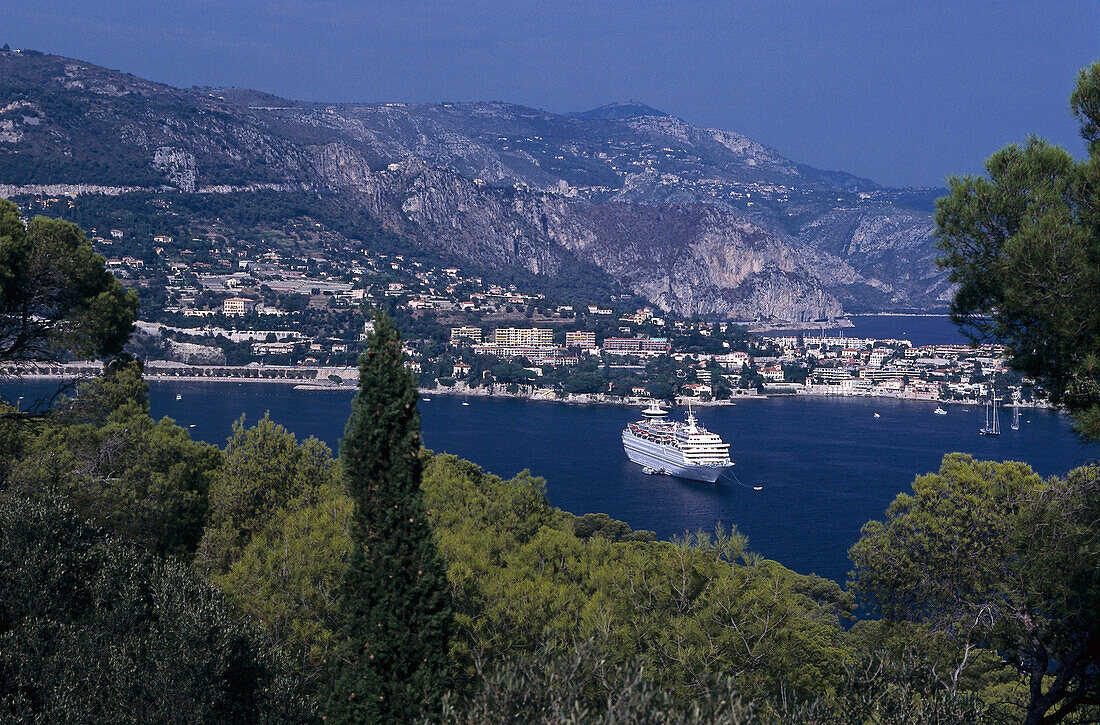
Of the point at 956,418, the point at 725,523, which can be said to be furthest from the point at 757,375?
the point at 725,523

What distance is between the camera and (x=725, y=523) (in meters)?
22.6

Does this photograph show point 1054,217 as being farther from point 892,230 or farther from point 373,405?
point 892,230

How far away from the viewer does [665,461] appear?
29188mm

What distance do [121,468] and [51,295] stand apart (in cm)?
123

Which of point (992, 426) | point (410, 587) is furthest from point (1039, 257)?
point (992, 426)

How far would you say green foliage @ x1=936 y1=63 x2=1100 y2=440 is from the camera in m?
3.74

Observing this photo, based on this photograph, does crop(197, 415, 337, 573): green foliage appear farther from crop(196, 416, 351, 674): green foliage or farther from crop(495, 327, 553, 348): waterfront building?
crop(495, 327, 553, 348): waterfront building

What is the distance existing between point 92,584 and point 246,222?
8040 centimetres

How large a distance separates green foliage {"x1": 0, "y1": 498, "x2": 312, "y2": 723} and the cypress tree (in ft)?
1.34

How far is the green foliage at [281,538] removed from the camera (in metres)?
5.88

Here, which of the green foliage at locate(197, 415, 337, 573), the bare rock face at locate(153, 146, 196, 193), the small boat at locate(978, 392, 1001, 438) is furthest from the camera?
the bare rock face at locate(153, 146, 196, 193)

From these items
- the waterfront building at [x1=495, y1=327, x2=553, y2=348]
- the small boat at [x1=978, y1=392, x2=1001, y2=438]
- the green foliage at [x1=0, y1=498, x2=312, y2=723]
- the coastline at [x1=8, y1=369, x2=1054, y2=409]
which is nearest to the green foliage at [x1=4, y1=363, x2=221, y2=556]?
the green foliage at [x1=0, y1=498, x2=312, y2=723]

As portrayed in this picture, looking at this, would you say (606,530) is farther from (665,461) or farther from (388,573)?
(388,573)

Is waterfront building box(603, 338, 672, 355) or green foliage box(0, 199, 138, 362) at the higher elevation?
green foliage box(0, 199, 138, 362)
